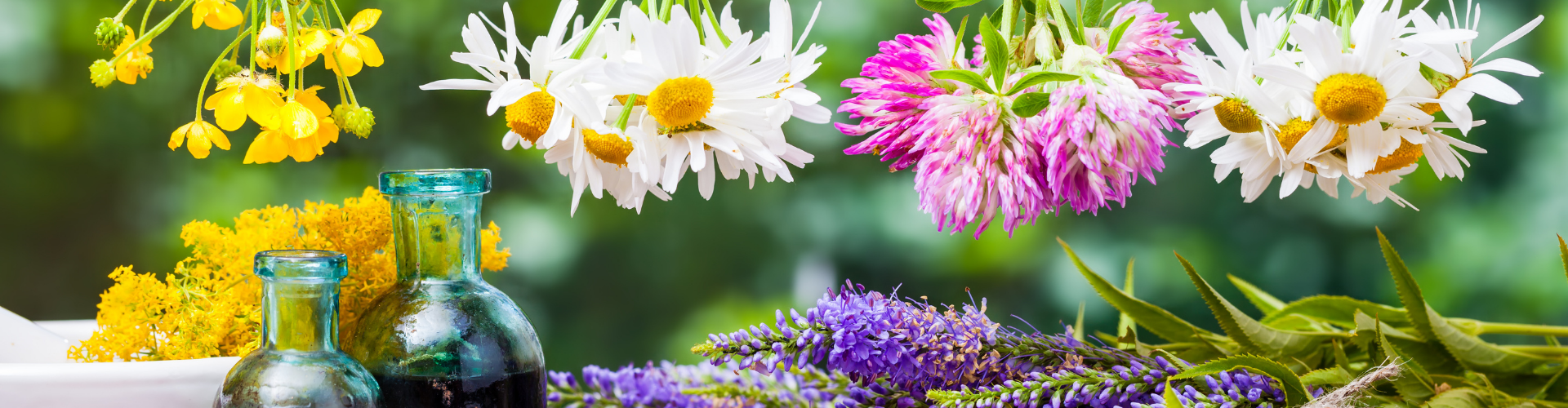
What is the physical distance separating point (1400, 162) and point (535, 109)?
32cm

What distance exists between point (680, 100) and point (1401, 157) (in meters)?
0.27

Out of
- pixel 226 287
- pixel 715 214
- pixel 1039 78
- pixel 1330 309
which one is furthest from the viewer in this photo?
pixel 715 214

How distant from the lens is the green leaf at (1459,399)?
0.38 m

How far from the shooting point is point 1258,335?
440 millimetres

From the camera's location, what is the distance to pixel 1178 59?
335mm

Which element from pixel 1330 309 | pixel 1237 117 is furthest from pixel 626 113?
pixel 1330 309

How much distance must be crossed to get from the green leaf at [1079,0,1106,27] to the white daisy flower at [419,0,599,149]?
0.65ft

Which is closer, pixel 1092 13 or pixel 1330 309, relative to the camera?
pixel 1092 13

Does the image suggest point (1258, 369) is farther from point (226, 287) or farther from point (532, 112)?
point (226, 287)

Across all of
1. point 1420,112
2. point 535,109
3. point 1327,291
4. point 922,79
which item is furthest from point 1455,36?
point 1327,291

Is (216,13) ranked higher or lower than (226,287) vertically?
higher

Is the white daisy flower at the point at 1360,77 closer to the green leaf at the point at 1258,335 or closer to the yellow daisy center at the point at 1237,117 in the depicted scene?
the yellow daisy center at the point at 1237,117

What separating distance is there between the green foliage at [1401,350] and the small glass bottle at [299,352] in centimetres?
33

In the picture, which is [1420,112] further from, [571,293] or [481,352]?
[571,293]
